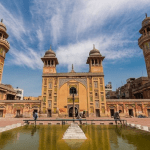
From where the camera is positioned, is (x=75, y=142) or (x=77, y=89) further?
(x=77, y=89)

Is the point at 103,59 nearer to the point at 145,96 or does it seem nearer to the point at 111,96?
the point at 145,96

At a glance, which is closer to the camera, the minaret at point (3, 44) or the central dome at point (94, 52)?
the central dome at point (94, 52)

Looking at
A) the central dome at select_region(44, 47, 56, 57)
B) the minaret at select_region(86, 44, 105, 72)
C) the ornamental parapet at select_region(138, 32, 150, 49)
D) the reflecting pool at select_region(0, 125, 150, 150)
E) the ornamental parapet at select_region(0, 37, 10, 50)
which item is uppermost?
the ornamental parapet at select_region(138, 32, 150, 49)

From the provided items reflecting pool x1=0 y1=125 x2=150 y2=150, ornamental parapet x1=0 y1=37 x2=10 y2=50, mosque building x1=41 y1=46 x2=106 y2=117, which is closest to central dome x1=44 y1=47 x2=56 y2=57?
mosque building x1=41 y1=46 x2=106 y2=117

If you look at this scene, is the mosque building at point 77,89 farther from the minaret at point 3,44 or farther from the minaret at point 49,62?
the minaret at point 3,44

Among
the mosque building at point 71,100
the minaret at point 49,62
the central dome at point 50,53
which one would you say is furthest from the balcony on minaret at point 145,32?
the central dome at point 50,53

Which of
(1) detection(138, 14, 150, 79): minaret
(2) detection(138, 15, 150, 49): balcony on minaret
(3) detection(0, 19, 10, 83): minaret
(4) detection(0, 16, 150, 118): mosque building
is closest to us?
(4) detection(0, 16, 150, 118): mosque building

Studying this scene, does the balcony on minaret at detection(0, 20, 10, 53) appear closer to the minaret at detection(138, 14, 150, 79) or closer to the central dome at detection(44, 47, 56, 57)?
the central dome at detection(44, 47, 56, 57)

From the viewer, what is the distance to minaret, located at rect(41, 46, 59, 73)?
2947 cm

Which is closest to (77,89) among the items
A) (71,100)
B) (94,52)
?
(71,100)

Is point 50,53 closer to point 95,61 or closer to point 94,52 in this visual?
point 94,52

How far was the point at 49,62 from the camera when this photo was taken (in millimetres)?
30500

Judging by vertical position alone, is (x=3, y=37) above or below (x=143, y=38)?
above

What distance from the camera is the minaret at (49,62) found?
2947cm
